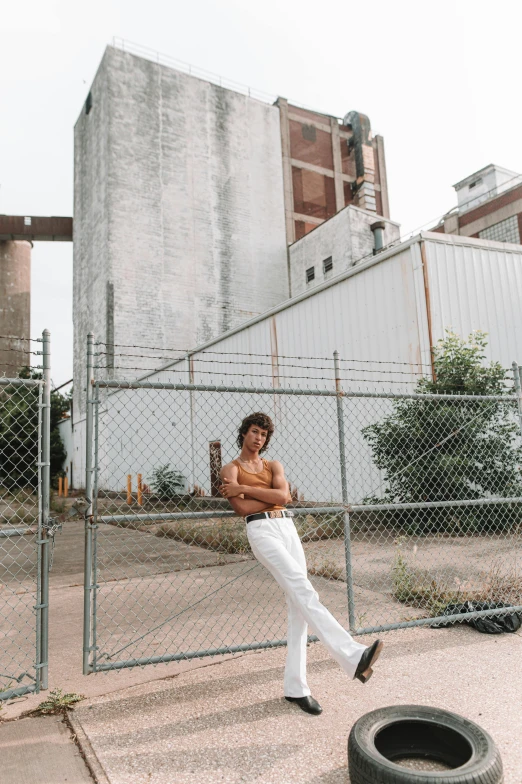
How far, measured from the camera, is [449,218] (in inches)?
1469

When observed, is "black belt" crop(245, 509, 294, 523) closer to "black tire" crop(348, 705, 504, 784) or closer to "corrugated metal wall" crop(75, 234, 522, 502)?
"black tire" crop(348, 705, 504, 784)

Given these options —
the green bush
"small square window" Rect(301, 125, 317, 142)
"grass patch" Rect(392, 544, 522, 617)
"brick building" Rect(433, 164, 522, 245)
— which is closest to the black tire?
"grass patch" Rect(392, 544, 522, 617)

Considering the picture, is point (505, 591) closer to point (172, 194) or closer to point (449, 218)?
point (172, 194)

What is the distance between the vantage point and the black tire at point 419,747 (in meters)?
2.39

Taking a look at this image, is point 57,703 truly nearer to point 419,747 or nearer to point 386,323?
point 419,747

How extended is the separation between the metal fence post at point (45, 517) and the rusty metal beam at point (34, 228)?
30786 millimetres

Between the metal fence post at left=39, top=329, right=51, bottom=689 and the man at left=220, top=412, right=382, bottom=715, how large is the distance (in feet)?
3.90

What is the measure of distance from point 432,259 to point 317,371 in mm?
4574

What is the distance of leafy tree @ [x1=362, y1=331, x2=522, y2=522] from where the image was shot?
10023 millimetres

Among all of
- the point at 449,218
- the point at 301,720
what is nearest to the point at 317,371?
the point at 301,720

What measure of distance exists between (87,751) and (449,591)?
3846mm

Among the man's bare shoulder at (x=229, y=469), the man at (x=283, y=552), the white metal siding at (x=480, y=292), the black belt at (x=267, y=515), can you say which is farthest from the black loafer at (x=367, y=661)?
the white metal siding at (x=480, y=292)

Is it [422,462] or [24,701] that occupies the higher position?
[422,462]

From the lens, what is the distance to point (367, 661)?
2.93 meters
